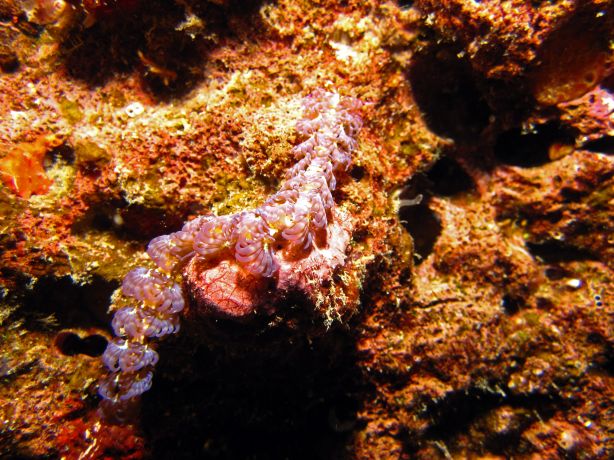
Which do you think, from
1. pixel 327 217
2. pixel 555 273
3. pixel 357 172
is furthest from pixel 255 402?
pixel 555 273

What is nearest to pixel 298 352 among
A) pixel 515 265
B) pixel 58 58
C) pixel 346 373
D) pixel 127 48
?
pixel 346 373

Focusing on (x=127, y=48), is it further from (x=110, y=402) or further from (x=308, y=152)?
(x=110, y=402)

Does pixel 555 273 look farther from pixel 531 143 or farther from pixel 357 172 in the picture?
pixel 357 172

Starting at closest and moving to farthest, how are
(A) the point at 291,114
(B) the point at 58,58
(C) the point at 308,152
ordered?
(C) the point at 308,152
(A) the point at 291,114
(B) the point at 58,58

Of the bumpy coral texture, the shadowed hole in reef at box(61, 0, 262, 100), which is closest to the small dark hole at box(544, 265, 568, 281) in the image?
the bumpy coral texture

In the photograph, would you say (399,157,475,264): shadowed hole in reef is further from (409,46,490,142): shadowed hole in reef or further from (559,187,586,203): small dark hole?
(559,187,586,203): small dark hole

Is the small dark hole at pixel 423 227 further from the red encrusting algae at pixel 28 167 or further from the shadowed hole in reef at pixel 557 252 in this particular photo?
the red encrusting algae at pixel 28 167
